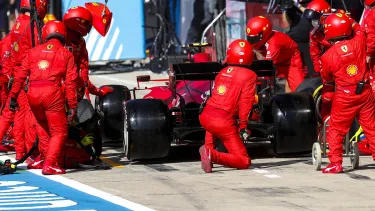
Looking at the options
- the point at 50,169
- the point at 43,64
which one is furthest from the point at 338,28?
the point at 50,169

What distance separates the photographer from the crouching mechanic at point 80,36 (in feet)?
52.7

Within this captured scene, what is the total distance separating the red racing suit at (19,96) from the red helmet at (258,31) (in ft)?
10.4

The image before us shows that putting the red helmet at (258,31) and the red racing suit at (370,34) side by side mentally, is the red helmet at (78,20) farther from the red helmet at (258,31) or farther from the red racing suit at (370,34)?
the red racing suit at (370,34)

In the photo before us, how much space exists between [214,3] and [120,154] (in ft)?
38.3

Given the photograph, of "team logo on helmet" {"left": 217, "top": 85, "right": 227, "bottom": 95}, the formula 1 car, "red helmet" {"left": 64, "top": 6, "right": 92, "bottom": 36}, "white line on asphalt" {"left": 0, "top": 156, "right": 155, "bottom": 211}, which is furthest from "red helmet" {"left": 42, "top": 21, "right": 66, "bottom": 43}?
"team logo on helmet" {"left": 217, "top": 85, "right": 227, "bottom": 95}

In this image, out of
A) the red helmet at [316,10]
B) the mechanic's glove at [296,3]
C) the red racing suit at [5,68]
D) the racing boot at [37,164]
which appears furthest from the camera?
the mechanic's glove at [296,3]

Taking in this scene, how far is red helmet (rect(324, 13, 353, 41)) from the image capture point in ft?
47.4

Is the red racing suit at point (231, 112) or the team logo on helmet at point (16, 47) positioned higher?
the team logo on helmet at point (16, 47)

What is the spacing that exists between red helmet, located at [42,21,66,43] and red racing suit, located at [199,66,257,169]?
6.56 ft

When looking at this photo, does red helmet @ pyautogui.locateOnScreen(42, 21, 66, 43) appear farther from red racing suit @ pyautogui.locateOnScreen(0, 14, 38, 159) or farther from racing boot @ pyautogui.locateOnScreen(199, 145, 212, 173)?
racing boot @ pyautogui.locateOnScreen(199, 145, 212, 173)

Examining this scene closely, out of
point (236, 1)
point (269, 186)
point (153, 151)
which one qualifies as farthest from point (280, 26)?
Answer: point (269, 186)

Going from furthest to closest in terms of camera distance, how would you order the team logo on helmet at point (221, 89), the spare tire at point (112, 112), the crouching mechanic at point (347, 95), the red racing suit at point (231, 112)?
the spare tire at point (112, 112) → the team logo on helmet at point (221, 89) → the red racing suit at point (231, 112) → the crouching mechanic at point (347, 95)

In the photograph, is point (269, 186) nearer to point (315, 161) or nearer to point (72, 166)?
point (315, 161)

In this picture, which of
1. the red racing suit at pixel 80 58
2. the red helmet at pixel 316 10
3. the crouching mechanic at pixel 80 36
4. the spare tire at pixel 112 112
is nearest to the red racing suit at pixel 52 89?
the crouching mechanic at pixel 80 36
